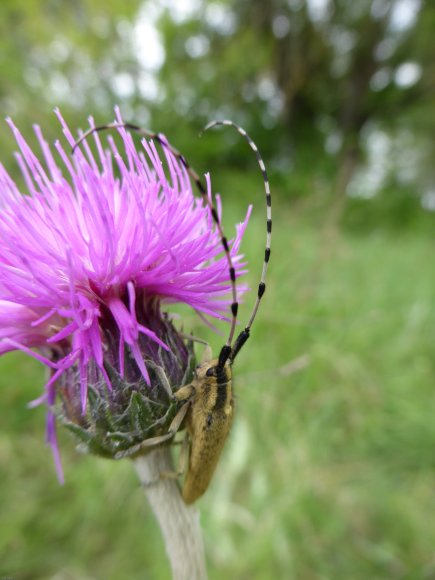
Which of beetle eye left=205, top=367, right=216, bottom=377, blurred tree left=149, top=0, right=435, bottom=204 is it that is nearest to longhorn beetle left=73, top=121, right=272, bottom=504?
beetle eye left=205, top=367, right=216, bottom=377

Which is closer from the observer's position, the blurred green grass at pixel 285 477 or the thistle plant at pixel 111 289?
the thistle plant at pixel 111 289

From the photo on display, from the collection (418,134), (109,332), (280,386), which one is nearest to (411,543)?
(280,386)

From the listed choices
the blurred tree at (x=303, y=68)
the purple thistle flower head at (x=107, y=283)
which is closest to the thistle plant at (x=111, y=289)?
the purple thistle flower head at (x=107, y=283)

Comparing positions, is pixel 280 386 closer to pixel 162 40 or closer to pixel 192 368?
pixel 192 368

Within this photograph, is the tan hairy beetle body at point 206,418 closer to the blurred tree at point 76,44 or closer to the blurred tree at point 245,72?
the blurred tree at point 245,72

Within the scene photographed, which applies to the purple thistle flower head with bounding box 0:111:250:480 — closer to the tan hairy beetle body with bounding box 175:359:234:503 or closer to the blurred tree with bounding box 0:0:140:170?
the tan hairy beetle body with bounding box 175:359:234:503

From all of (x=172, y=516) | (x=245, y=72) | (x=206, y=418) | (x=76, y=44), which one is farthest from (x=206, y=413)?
(x=245, y=72)
